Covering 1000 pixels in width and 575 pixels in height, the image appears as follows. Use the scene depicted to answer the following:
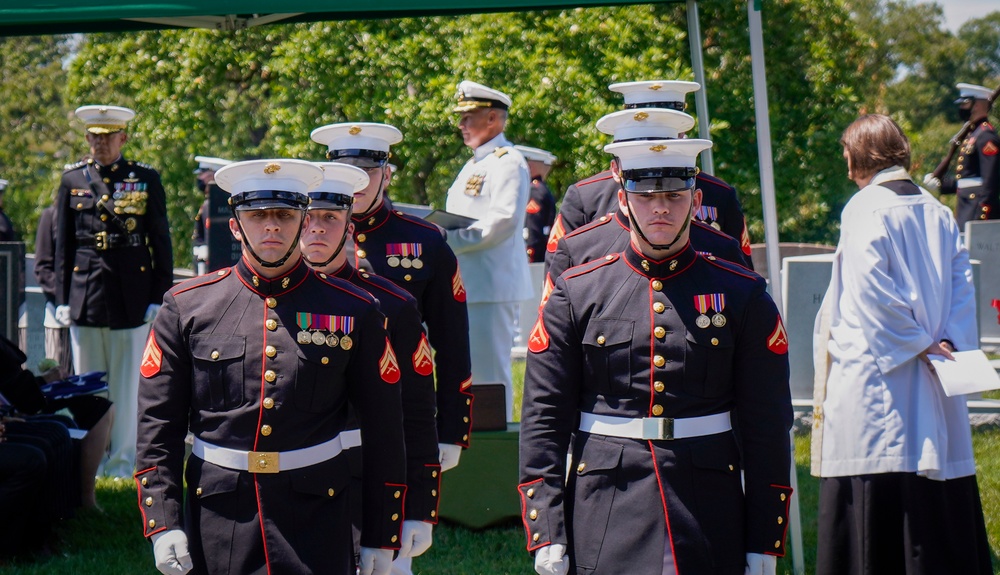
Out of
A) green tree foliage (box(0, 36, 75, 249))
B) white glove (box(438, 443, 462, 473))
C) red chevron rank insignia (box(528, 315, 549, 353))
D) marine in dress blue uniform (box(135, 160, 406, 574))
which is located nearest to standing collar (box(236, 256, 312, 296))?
marine in dress blue uniform (box(135, 160, 406, 574))

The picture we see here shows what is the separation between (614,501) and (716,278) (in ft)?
2.41

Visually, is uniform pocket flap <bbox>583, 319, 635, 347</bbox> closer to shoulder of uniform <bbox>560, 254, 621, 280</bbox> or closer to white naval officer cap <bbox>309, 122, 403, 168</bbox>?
shoulder of uniform <bbox>560, 254, 621, 280</bbox>

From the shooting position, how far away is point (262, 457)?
12.5ft

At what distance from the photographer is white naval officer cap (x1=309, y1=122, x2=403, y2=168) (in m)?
5.39

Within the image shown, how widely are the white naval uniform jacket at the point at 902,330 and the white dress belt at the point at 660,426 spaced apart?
1.51 meters

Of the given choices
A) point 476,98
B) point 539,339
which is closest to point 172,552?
point 539,339

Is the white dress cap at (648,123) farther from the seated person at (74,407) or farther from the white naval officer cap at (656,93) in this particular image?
the seated person at (74,407)

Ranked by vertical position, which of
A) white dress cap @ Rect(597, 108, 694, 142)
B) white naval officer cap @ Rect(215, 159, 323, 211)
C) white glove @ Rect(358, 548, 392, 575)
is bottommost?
white glove @ Rect(358, 548, 392, 575)

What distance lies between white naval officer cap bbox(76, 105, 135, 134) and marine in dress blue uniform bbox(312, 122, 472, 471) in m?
2.91

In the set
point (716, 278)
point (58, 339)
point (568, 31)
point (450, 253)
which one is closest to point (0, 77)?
point (568, 31)

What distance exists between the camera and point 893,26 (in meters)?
49.1

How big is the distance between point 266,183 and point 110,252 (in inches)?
178

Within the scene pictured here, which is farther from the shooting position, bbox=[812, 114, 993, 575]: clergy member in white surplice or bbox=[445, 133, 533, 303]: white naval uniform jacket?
bbox=[445, 133, 533, 303]: white naval uniform jacket

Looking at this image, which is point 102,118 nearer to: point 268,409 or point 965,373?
point 268,409
